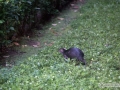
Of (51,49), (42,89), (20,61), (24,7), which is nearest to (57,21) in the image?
(24,7)

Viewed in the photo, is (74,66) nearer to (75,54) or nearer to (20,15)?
(75,54)

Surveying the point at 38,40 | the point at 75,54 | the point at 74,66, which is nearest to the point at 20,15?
the point at 38,40

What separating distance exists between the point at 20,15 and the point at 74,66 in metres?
2.29

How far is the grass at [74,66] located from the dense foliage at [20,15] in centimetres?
72

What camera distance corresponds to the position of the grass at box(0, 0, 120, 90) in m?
4.53

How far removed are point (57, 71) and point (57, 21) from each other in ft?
13.6

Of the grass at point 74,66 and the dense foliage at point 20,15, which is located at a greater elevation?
the dense foliage at point 20,15

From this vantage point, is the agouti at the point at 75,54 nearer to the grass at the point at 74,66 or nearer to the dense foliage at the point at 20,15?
the grass at the point at 74,66

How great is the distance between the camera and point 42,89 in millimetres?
4383

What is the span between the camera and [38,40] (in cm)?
725

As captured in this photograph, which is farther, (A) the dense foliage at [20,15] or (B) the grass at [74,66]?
(A) the dense foliage at [20,15]

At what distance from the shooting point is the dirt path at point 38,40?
240 inches

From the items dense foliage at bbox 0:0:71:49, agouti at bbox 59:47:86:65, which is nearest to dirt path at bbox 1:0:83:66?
dense foliage at bbox 0:0:71:49

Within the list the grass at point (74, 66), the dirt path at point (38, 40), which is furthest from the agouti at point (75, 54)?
the dirt path at point (38, 40)
